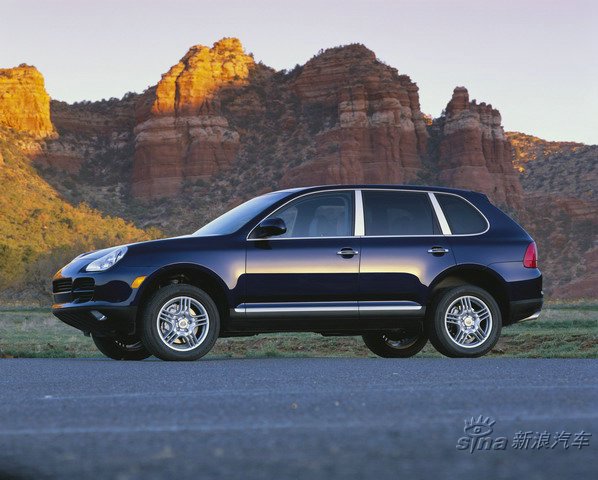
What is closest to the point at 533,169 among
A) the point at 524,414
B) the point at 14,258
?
the point at 14,258

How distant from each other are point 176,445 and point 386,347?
831 cm

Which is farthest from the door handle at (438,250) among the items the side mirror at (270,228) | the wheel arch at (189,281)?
the wheel arch at (189,281)

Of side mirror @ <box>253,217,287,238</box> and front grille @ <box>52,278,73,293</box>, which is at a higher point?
side mirror @ <box>253,217,287,238</box>

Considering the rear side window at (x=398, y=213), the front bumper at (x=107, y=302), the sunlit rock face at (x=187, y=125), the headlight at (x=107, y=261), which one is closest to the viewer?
the front bumper at (x=107, y=302)

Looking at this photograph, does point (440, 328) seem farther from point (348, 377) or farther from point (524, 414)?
point (524, 414)

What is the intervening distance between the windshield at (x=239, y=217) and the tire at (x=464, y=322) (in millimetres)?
2112

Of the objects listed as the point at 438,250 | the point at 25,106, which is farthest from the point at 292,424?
the point at 25,106

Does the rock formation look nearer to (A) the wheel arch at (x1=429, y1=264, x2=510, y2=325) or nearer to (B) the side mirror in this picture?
(A) the wheel arch at (x1=429, y1=264, x2=510, y2=325)

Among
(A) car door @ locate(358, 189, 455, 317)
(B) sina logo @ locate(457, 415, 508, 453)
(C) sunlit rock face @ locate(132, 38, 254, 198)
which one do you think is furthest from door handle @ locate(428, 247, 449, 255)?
(C) sunlit rock face @ locate(132, 38, 254, 198)

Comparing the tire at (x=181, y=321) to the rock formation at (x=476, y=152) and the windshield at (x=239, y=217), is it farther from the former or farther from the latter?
the rock formation at (x=476, y=152)

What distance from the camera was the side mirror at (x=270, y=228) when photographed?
11.2m

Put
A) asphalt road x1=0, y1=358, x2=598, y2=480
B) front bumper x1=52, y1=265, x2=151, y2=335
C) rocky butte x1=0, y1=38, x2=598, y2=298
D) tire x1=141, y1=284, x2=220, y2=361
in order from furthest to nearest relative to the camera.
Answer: rocky butte x1=0, y1=38, x2=598, y2=298
front bumper x1=52, y1=265, x2=151, y2=335
tire x1=141, y1=284, x2=220, y2=361
asphalt road x1=0, y1=358, x2=598, y2=480

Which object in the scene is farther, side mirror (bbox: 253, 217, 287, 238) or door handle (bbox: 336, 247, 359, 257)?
door handle (bbox: 336, 247, 359, 257)

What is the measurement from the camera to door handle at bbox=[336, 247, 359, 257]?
1143cm
